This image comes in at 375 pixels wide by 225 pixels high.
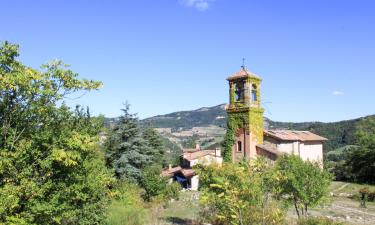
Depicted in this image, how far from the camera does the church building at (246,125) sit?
1663 inches

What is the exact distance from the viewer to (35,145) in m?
12.0

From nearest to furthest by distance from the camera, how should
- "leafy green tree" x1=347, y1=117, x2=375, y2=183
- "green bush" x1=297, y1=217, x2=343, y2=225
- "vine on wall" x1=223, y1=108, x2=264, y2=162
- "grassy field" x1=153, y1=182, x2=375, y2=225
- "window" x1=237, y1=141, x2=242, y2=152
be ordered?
1. "green bush" x1=297, y1=217, x2=343, y2=225
2. "grassy field" x1=153, y1=182, x2=375, y2=225
3. "vine on wall" x1=223, y1=108, x2=264, y2=162
4. "window" x1=237, y1=141, x2=242, y2=152
5. "leafy green tree" x1=347, y1=117, x2=375, y2=183

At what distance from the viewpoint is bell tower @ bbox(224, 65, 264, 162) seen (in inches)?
1663

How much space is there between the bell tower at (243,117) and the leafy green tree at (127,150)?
9.66 metres

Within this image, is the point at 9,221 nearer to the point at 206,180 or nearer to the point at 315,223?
the point at 315,223

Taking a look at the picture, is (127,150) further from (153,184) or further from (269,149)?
(269,149)

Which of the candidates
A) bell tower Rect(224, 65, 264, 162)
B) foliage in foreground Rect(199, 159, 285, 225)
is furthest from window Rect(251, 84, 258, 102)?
foliage in foreground Rect(199, 159, 285, 225)

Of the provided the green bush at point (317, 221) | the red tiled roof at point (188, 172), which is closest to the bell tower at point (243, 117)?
the red tiled roof at point (188, 172)

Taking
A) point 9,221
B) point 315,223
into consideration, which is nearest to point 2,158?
point 9,221

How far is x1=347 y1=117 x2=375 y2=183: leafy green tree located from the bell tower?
19019 mm

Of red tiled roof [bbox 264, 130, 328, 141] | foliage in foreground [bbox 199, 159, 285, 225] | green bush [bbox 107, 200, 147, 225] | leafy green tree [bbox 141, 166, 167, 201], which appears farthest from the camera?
red tiled roof [bbox 264, 130, 328, 141]

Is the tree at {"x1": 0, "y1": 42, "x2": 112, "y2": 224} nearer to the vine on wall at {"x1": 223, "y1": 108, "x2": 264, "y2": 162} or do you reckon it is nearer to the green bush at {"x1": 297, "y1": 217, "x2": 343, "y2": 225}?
the green bush at {"x1": 297, "y1": 217, "x2": 343, "y2": 225}

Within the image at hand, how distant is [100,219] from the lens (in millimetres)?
17781

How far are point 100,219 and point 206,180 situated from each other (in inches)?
328
